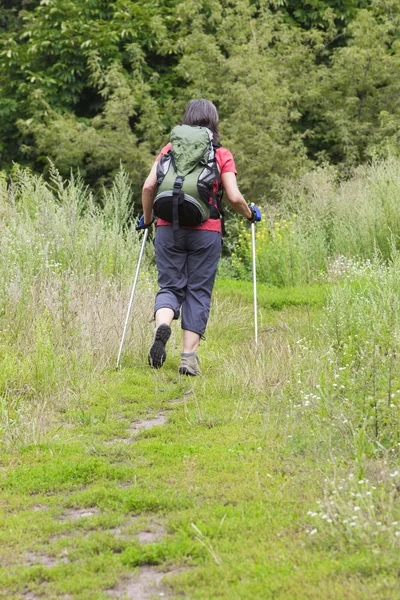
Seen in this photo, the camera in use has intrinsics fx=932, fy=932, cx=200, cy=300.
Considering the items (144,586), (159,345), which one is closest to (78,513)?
(144,586)

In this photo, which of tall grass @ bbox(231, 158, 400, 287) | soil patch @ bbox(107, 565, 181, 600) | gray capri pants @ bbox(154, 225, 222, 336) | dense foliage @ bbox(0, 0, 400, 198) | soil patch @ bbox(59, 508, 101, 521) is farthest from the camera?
dense foliage @ bbox(0, 0, 400, 198)

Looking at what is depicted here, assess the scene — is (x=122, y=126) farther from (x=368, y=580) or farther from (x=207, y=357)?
(x=368, y=580)

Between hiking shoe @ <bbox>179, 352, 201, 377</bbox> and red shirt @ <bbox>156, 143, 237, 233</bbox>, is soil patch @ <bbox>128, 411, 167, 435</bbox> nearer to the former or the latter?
hiking shoe @ <bbox>179, 352, 201, 377</bbox>

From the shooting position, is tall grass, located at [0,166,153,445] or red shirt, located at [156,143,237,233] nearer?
tall grass, located at [0,166,153,445]

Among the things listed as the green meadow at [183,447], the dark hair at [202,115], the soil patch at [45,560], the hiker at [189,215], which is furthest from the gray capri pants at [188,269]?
the soil patch at [45,560]

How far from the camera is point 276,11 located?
18328mm

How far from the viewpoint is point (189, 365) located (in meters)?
6.68

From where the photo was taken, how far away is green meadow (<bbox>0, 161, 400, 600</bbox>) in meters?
3.46

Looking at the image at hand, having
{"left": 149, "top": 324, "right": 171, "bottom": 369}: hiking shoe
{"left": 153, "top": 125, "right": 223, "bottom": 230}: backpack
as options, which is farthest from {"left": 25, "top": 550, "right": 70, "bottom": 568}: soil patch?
{"left": 153, "top": 125, "right": 223, "bottom": 230}: backpack

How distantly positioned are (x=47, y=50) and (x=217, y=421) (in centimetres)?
1318

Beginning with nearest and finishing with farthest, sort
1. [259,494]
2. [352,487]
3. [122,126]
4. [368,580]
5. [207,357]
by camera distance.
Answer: [368,580] < [352,487] < [259,494] < [207,357] < [122,126]

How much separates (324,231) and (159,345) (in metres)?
6.44

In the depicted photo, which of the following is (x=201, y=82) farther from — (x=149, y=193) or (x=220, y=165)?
(x=220, y=165)

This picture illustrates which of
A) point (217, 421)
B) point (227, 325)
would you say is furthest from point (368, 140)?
point (217, 421)
